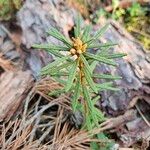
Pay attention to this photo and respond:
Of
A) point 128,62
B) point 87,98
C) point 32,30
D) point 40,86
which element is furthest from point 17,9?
point 87,98

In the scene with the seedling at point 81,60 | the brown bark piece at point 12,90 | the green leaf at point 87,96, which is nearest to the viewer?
the seedling at point 81,60

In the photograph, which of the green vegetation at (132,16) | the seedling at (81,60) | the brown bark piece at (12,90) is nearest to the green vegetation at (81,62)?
the seedling at (81,60)

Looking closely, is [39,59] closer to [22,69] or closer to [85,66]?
[22,69]

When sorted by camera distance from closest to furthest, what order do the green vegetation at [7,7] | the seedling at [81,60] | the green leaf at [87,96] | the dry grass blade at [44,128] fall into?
the seedling at [81,60], the green leaf at [87,96], the dry grass blade at [44,128], the green vegetation at [7,7]

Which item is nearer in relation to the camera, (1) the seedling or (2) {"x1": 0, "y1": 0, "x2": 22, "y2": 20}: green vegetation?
(1) the seedling

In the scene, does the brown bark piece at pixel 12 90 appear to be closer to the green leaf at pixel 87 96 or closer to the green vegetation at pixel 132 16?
the green leaf at pixel 87 96

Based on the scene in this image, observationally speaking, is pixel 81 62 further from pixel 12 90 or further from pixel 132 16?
pixel 132 16

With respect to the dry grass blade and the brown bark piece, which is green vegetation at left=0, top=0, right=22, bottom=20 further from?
the dry grass blade

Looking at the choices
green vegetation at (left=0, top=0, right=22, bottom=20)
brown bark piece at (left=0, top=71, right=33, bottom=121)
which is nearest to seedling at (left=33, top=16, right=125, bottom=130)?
brown bark piece at (left=0, top=71, right=33, bottom=121)

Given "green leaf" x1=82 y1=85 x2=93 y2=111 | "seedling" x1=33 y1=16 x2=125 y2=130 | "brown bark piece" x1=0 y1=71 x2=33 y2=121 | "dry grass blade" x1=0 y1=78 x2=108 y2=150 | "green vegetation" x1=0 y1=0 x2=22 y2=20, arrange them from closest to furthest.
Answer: "seedling" x1=33 y1=16 x2=125 y2=130 → "green leaf" x1=82 y1=85 x2=93 y2=111 → "dry grass blade" x1=0 y1=78 x2=108 y2=150 → "brown bark piece" x1=0 y1=71 x2=33 y2=121 → "green vegetation" x1=0 y1=0 x2=22 y2=20
